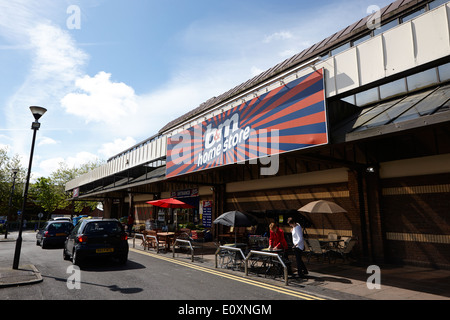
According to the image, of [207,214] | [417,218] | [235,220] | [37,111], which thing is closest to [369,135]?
[417,218]

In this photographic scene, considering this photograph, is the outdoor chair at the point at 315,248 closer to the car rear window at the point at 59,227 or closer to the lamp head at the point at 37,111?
the lamp head at the point at 37,111

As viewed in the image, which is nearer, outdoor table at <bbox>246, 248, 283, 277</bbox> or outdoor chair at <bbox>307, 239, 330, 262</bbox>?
outdoor table at <bbox>246, 248, 283, 277</bbox>

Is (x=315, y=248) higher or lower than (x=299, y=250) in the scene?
lower

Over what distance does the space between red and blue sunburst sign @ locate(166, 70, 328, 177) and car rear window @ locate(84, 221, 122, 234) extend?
4.81 metres

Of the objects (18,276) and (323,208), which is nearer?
(18,276)

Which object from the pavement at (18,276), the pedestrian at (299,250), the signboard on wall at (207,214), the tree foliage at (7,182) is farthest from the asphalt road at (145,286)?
the tree foliage at (7,182)

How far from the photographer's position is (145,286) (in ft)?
23.2

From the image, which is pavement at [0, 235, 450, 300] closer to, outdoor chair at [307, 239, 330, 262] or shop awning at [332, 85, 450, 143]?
outdoor chair at [307, 239, 330, 262]

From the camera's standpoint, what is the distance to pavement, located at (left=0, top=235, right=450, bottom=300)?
652cm

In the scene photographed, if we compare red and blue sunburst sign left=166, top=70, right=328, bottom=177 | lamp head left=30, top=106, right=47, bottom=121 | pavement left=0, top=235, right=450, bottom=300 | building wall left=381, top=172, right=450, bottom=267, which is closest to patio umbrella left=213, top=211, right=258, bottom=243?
pavement left=0, top=235, right=450, bottom=300

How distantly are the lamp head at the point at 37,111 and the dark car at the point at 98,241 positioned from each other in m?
4.09

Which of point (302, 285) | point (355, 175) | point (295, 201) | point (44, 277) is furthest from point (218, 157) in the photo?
point (44, 277)

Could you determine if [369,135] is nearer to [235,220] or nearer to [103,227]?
[235,220]

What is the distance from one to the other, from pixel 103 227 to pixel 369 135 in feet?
30.2
